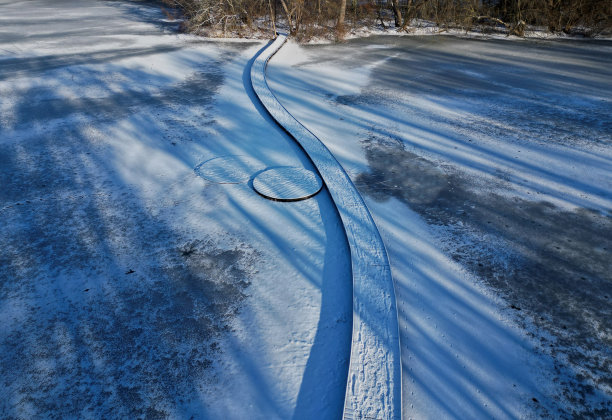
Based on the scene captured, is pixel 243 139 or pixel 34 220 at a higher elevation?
pixel 243 139

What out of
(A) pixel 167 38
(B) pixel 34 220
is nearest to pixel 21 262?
(B) pixel 34 220

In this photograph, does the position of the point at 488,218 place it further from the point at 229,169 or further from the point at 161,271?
the point at 161,271

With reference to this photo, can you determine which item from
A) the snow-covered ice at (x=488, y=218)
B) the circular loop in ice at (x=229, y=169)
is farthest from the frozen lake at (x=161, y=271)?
the snow-covered ice at (x=488, y=218)

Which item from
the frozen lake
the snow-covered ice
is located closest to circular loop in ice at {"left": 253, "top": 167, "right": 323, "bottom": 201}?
the frozen lake

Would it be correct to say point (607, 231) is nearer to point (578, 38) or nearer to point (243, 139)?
point (243, 139)

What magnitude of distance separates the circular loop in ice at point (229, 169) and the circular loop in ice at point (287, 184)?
0.58 ft

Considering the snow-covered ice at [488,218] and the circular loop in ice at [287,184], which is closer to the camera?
the snow-covered ice at [488,218]

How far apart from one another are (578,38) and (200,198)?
11.8 meters

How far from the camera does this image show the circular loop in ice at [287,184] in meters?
3.76

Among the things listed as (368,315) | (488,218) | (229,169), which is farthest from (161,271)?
(488,218)

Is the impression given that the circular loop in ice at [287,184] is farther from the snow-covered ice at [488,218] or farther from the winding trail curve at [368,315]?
the snow-covered ice at [488,218]

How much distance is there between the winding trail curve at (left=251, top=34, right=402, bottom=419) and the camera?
203 centimetres

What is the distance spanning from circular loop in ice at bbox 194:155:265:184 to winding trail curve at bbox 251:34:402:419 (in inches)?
27.5

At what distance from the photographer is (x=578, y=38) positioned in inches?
423
